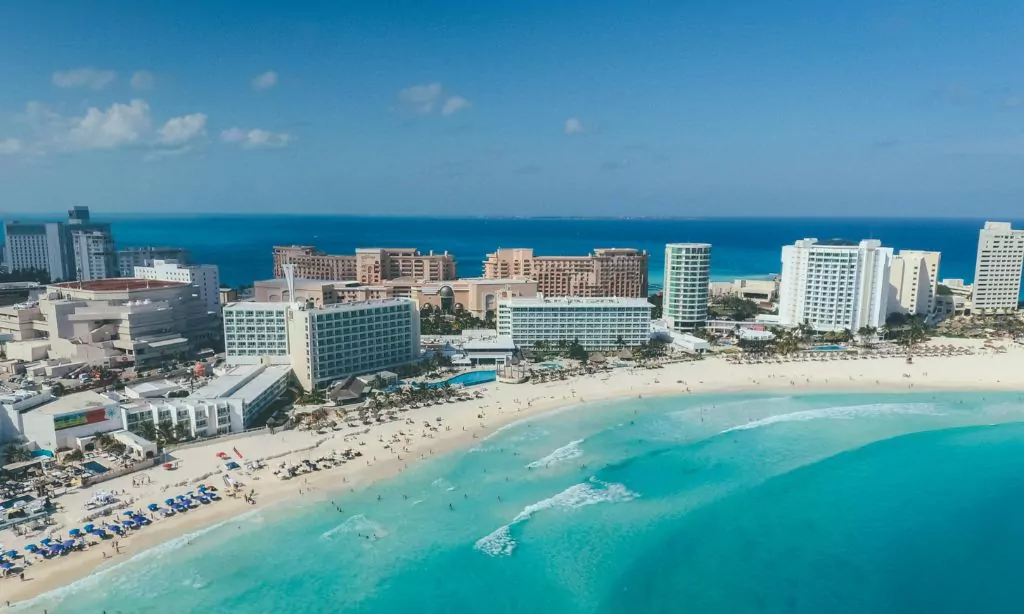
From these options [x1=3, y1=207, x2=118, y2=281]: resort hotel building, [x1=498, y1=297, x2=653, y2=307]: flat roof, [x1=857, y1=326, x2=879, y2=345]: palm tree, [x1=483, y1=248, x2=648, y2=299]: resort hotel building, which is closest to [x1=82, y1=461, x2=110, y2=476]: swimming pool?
[x1=498, y1=297, x2=653, y2=307]: flat roof

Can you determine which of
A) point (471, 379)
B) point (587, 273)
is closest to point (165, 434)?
point (471, 379)

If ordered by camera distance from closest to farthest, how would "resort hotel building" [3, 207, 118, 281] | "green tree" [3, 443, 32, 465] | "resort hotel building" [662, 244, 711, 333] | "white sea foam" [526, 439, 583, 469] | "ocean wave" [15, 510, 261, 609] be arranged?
1. "ocean wave" [15, 510, 261, 609]
2. "green tree" [3, 443, 32, 465]
3. "white sea foam" [526, 439, 583, 469]
4. "resort hotel building" [662, 244, 711, 333]
5. "resort hotel building" [3, 207, 118, 281]

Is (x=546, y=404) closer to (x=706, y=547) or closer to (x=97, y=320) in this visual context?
(x=706, y=547)

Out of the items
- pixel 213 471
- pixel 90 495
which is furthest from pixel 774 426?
pixel 90 495

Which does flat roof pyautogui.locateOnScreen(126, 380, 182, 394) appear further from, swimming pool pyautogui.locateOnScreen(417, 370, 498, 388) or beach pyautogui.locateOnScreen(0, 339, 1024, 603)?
swimming pool pyautogui.locateOnScreen(417, 370, 498, 388)

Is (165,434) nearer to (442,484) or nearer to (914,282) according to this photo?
(442,484)

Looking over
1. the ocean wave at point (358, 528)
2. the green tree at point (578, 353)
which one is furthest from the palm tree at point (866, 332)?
the ocean wave at point (358, 528)
